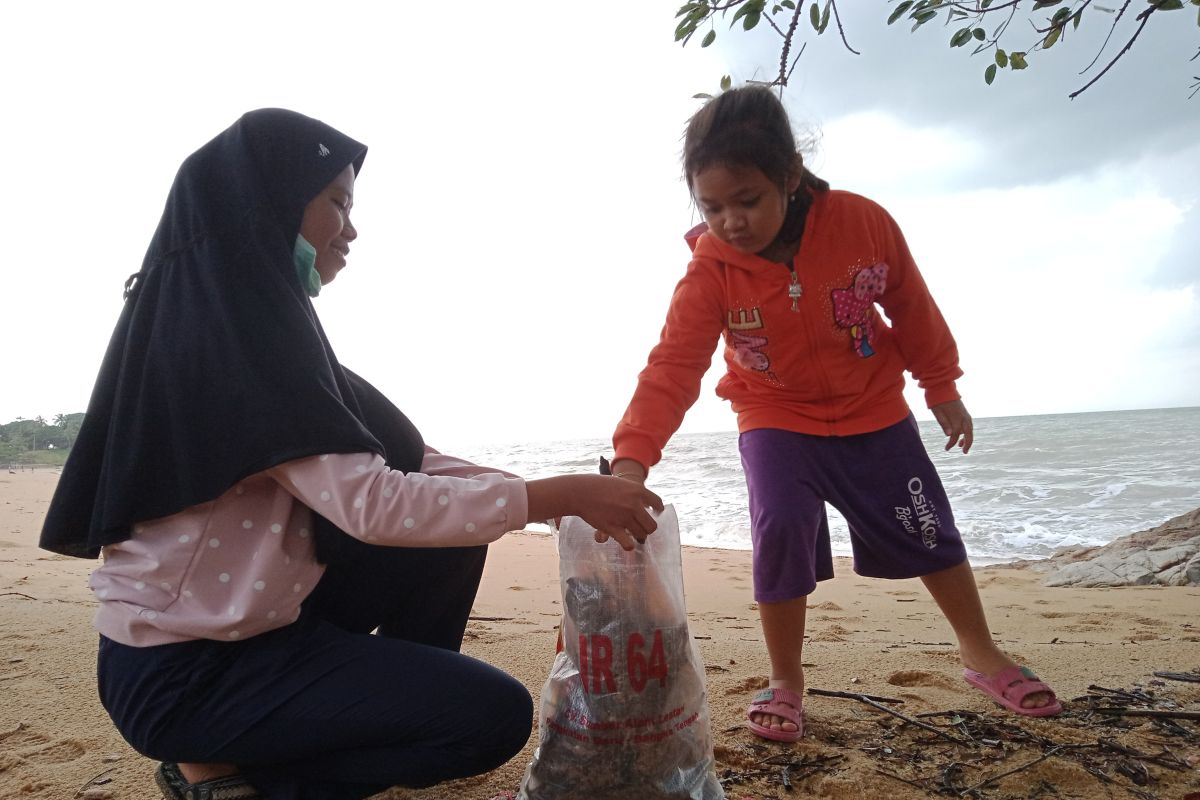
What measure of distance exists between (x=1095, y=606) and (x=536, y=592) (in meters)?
3.18

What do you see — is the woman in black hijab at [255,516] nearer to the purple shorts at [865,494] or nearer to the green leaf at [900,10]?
the purple shorts at [865,494]

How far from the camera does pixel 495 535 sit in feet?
4.37

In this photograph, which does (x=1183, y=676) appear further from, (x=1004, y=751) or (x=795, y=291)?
(x=795, y=291)

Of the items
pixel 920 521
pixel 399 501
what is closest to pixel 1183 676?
pixel 920 521

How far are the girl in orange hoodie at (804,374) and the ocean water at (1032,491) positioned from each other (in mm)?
4847

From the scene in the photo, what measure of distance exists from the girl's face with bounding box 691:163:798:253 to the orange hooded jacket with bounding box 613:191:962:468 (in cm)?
11

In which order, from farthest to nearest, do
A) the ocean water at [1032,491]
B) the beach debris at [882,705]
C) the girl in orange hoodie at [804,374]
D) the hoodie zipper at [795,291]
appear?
the ocean water at [1032,491] < the hoodie zipper at [795,291] < the girl in orange hoodie at [804,374] < the beach debris at [882,705]

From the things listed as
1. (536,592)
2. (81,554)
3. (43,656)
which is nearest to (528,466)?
(536,592)

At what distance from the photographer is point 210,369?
51.8 inches

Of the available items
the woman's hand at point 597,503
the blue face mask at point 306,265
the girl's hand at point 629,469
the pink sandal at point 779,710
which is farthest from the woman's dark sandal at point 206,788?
the pink sandal at point 779,710

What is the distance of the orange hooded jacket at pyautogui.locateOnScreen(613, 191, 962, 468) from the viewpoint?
7.57 feet

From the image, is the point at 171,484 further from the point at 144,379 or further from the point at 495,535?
the point at 495,535

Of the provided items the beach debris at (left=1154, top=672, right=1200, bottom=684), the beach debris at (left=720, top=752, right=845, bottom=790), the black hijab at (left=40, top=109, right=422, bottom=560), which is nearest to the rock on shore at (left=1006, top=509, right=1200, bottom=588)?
the beach debris at (left=1154, top=672, right=1200, bottom=684)

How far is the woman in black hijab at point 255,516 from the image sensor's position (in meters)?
1.29
